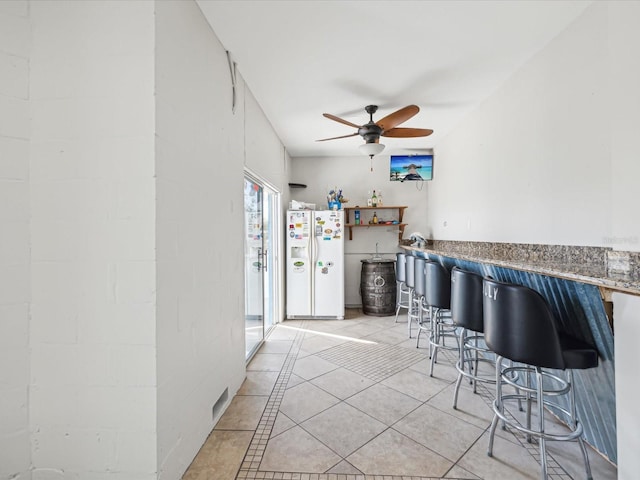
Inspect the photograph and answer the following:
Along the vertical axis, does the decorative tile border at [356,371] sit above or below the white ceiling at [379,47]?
below

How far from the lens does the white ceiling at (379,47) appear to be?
5.76 ft

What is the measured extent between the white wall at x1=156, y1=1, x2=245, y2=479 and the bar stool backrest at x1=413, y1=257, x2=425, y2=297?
5.65 ft

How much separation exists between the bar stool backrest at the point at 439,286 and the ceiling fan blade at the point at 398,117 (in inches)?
53.8

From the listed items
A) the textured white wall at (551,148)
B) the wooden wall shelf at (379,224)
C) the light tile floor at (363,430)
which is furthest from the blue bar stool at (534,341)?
the wooden wall shelf at (379,224)

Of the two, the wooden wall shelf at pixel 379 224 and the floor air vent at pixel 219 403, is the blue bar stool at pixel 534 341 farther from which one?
the wooden wall shelf at pixel 379 224

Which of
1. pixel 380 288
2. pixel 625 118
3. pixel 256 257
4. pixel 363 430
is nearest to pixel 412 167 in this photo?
pixel 380 288

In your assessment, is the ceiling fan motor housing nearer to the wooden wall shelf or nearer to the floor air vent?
the wooden wall shelf

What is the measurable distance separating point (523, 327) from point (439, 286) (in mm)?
1092

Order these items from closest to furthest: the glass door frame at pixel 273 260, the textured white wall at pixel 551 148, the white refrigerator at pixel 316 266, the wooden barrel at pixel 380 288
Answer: the textured white wall at pixel 551 148
the glass door frame at pixel 273 260
the white refrigerator at pixel 316 266
the wooden barrel at pixel 380 288

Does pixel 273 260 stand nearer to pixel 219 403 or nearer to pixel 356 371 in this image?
pixel 356 371

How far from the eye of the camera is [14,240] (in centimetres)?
127

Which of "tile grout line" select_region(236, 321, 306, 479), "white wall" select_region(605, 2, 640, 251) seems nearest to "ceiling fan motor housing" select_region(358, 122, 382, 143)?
"white wall" select_region(605, 2, 640, 251)

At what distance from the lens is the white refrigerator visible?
13.8 ft

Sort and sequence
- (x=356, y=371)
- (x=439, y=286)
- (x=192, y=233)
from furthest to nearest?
(x=356, y=371) → (x=439, y=286) → (x=192, y=233)
